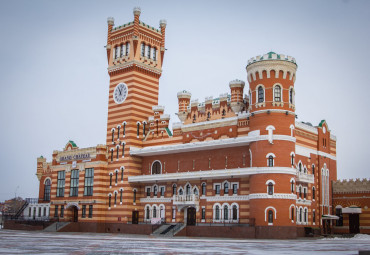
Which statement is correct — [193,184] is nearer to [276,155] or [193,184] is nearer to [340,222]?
[276,155]

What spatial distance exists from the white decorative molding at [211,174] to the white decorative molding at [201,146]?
3053 mm

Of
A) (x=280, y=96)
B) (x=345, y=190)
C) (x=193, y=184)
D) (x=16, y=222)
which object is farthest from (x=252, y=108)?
(x=16, y=222)

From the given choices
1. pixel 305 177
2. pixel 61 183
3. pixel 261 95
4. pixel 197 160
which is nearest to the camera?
pixel 261 95

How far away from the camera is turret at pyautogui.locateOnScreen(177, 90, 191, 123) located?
59.7 meters

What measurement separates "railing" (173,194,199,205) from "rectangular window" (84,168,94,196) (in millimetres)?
14681

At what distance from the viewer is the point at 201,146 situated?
54.3 metres

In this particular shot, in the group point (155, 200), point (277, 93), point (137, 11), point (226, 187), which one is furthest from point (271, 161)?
point (137, 11)

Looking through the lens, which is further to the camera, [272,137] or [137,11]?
[137,11]

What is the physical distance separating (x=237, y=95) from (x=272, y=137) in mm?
7854

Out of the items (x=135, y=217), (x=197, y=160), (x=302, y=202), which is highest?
(x=197, y=160)

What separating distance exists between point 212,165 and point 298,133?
34.9 ft

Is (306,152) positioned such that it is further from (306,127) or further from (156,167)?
(156,167)

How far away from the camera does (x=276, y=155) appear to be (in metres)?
48.5

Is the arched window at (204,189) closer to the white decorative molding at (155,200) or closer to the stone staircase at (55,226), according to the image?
the white decorative molding at (155,200)
